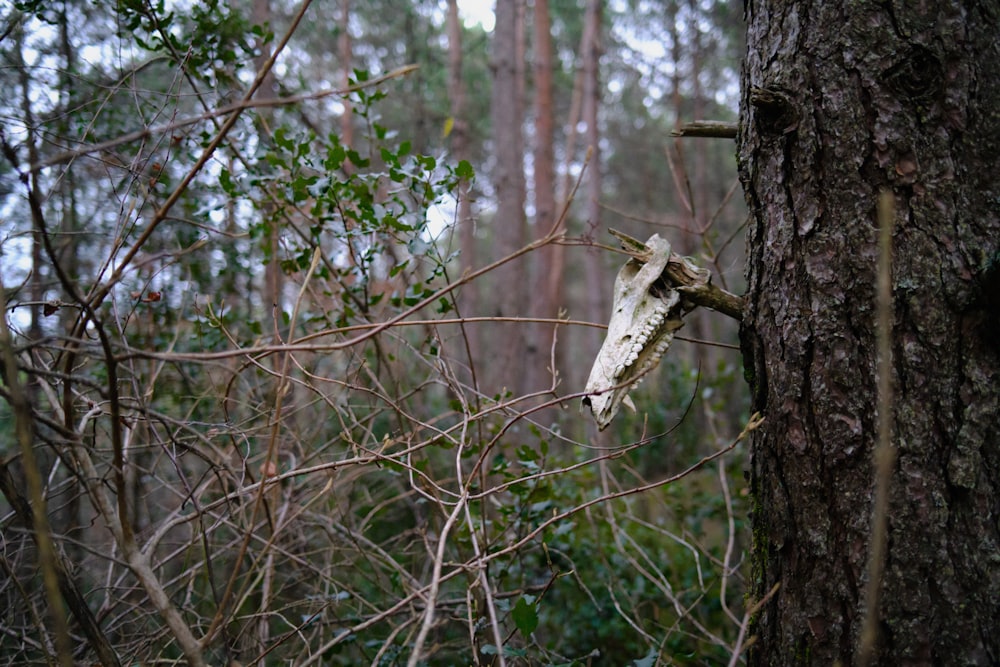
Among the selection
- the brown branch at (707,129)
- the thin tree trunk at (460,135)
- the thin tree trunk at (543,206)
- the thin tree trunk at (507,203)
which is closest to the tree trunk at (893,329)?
the brown branch at (707,129)

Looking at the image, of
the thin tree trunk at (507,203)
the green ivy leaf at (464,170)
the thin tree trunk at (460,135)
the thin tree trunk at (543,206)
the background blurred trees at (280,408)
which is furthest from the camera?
the thin tree trunk at (460,135)

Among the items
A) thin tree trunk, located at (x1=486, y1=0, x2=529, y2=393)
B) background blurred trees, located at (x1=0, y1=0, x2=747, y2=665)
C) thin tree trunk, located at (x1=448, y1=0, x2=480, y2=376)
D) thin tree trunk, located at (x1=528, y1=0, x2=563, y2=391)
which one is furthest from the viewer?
thin tree trunk, located at (x1=448, y1=0, x2=480, y2=376)

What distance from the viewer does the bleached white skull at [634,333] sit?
1657 mm

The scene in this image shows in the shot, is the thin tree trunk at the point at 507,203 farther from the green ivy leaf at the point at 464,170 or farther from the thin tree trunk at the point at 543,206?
the green ivy leaf at the point at 464,170

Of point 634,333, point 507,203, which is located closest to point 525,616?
point 634,333

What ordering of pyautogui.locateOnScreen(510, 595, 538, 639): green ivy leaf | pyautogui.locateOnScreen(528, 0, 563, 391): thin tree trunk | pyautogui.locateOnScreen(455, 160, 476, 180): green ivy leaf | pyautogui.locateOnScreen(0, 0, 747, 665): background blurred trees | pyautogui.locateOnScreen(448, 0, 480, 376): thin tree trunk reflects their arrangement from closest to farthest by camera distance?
pyautogui.locateOnScreen(0, 0, 747, 665): background blurred trees, pyautogui.locateOnScreen(510, 595, 538, 639): green ivy leaf, pyautogui.locateOnScreen(455, 160, 476, 180): green ivy leaf, pyautogui.locateOnScreen(528, 0, 563, 391): thin tree trunk, pyautogui.locateOnScreen(448, 0, 480, 376): thin tree trunk

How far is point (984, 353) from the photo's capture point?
4.79 ft

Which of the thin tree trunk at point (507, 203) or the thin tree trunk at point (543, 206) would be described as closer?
the thin tree trunk at point (507, 203)

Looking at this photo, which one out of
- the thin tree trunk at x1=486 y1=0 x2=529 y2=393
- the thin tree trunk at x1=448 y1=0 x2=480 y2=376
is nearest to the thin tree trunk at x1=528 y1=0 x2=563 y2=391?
the thin tree trunk at x1=486 y1=0 x2=529 y2=393

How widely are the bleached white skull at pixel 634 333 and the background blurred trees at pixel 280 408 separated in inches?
4.8

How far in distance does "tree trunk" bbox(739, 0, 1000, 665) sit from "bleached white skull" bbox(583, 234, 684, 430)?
0.28 m

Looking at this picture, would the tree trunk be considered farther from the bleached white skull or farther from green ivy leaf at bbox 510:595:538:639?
green ivy leaf at bbox 510:595:538:639

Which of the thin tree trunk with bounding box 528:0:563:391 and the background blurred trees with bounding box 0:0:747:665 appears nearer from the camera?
the background blurred trees with bounding box 0:0:747:665

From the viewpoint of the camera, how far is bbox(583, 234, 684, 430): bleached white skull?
65.2 inches
